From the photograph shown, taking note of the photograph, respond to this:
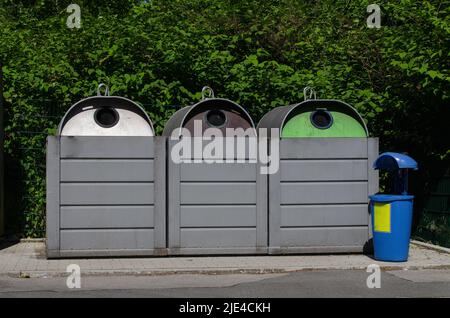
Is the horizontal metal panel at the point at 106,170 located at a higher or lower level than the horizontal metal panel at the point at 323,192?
higher

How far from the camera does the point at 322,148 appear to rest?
34.0 ft

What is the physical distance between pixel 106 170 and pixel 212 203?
1395 millimetres

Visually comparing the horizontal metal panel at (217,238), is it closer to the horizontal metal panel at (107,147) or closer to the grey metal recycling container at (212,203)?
the grey metal recycling container at (212,203)

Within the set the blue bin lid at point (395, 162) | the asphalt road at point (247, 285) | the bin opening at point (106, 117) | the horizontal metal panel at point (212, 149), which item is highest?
the bin opening at point (106, 117)

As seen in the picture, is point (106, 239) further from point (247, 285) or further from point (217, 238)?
point (247, 285)

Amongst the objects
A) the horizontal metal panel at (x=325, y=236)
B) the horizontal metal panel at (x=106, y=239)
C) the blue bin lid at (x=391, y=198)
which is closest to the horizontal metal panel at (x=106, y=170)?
the horizontal metal panel at (x=106, y=239)

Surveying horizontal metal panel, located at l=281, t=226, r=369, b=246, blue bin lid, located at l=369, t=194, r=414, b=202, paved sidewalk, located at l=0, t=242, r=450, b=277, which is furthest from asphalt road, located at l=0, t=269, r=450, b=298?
horizontal metal panel, located at l=281, t=226, r=369, b=246

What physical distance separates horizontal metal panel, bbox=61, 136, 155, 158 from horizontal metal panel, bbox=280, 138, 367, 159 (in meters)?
1.75

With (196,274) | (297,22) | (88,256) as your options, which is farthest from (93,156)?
(297,22)

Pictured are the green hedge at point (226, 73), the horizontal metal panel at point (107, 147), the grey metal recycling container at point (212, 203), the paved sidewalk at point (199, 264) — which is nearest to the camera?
the paved sidewalk at point (199, 264)

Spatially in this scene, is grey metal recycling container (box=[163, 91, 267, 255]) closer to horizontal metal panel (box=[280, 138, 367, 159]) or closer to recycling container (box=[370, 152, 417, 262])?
horizontal metal panel (box=[280, 138, 367, 159])

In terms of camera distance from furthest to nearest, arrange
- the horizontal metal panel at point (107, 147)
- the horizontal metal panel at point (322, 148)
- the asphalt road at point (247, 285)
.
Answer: the horizontal metal panel at point (322, 148)
the horizontal metal panel at point (107, 147)
the asphalt road at point (247, 285)

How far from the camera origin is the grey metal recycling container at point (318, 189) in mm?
10305

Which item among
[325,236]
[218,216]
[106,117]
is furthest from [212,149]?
[325,236]
